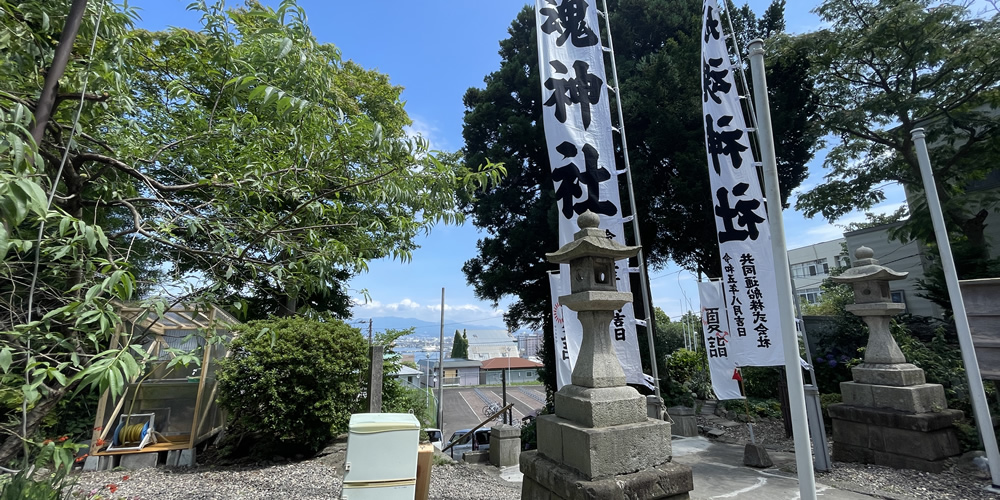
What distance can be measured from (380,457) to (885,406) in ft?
22.1

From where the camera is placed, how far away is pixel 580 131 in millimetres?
6816

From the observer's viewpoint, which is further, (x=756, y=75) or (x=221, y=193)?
(x=221, y=193)

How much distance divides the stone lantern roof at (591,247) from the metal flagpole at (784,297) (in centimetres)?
145

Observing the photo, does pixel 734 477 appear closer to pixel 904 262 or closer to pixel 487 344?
pixel 904 262

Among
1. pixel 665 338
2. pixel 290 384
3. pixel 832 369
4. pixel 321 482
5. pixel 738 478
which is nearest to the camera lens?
pixel 321 482

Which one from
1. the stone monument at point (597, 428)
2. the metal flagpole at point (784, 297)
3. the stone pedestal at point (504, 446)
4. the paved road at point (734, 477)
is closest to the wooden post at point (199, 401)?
the paved road at point (734, 477)

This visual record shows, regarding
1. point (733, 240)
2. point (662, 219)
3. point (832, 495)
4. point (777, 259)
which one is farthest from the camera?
point (662, 219)

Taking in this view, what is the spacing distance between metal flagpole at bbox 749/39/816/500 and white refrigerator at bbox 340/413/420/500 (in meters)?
3.10

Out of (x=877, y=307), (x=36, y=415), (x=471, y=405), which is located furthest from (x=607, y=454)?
(x=471, y=405)

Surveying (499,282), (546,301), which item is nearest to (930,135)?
(546,301)

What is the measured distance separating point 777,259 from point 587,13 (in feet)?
20.6

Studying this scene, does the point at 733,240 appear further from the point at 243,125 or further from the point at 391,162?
the point at 243,125

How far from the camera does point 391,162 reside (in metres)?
3.39

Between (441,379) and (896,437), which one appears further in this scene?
(441,379)
